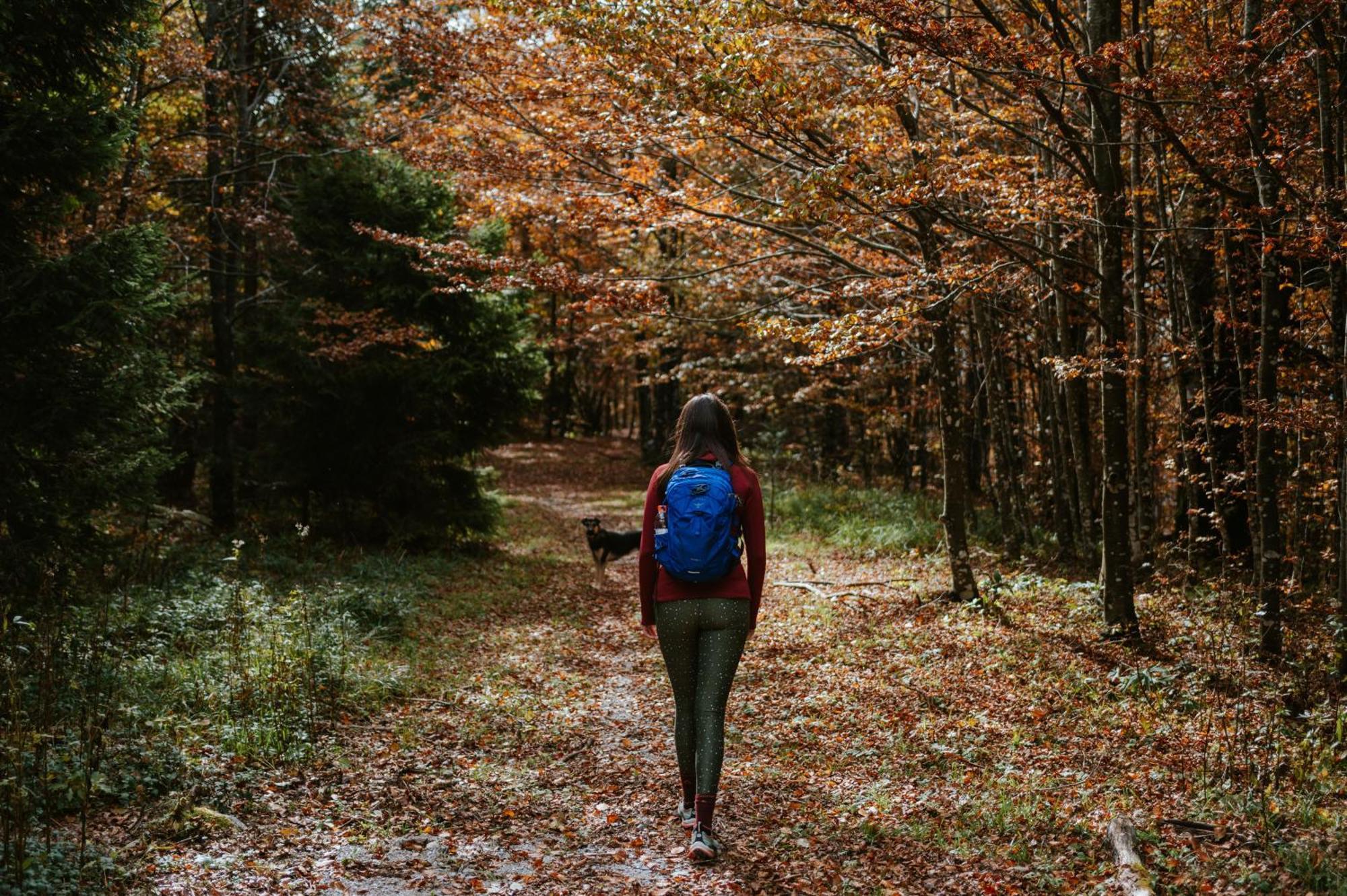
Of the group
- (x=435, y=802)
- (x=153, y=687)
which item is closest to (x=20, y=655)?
(x=153, y=687)

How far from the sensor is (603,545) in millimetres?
12812

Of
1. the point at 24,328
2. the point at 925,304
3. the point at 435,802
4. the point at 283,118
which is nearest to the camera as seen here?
the point at 435,802

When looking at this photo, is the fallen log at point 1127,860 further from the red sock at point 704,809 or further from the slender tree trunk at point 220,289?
the slender tree trunk at point 220,289

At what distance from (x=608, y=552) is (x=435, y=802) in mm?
7813

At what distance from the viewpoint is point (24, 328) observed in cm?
756

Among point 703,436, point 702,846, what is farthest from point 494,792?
point 703,436

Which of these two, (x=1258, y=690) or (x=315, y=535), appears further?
(x=315, y=535)

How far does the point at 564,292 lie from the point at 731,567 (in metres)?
6.38

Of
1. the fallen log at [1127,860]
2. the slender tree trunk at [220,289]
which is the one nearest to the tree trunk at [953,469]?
the fallen log at [1127,860]

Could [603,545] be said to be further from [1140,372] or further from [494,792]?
[494,792]

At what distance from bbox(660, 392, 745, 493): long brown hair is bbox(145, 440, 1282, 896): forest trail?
2.02 m

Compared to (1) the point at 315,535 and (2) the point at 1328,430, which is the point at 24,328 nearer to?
(1) the point at 315,535

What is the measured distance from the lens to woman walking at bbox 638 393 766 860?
428cm

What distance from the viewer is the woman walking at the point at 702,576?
4.28 m
